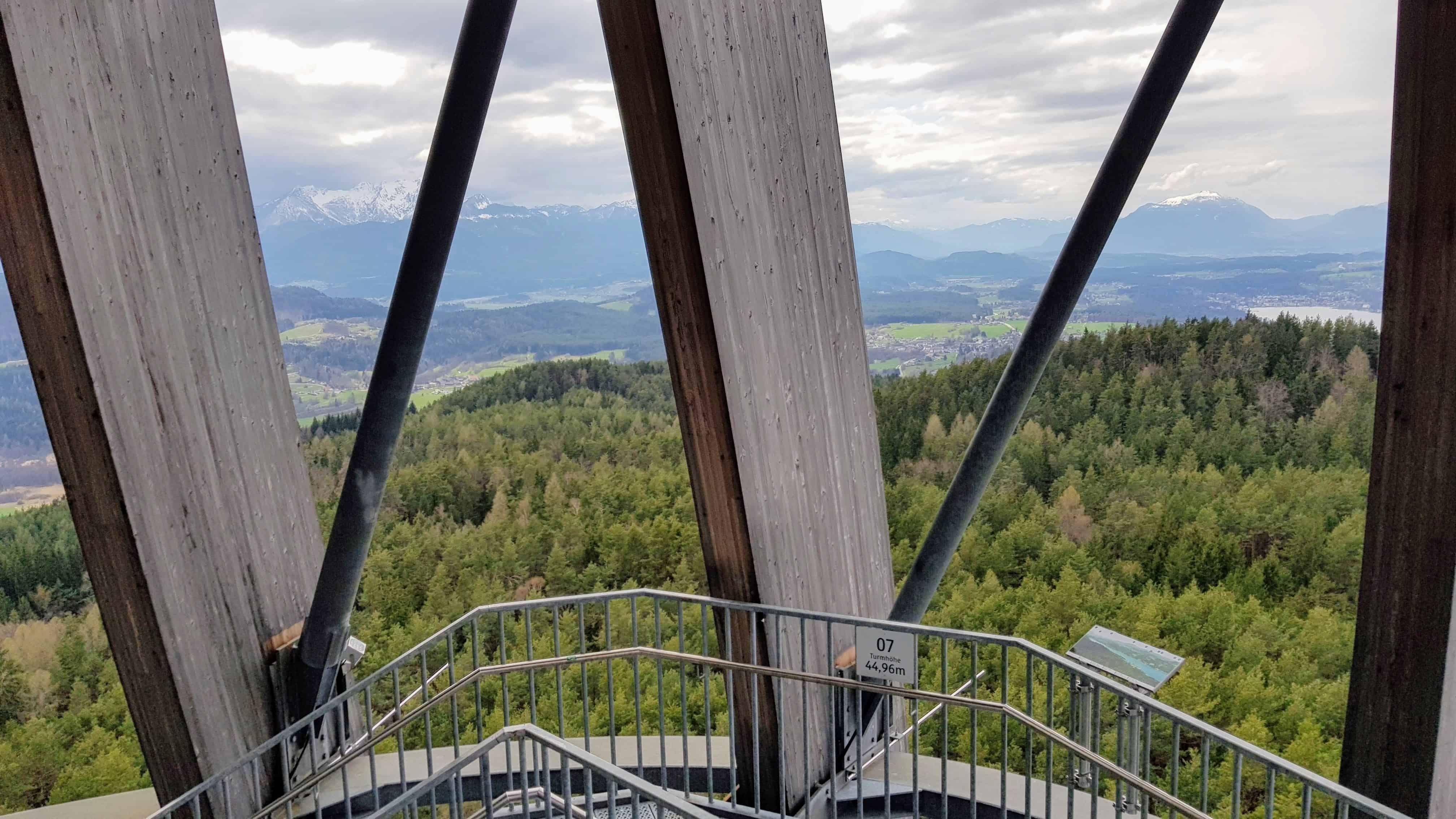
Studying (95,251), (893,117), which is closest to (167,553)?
(95,251)

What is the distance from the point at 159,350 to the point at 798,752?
322 cm

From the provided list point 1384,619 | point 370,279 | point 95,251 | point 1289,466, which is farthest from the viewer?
point 370,279

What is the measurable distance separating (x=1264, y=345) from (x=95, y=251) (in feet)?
25.4

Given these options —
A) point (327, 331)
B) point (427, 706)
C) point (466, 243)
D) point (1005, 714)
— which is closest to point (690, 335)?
point (427, 706)

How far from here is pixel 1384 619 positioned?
298cm

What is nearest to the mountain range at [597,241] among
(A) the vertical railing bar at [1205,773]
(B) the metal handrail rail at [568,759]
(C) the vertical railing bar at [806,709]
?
(C) the vertical railing bar at [806,709]

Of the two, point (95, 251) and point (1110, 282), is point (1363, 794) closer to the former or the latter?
point (95, 251)

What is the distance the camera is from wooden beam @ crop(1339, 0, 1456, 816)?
2.66 metres

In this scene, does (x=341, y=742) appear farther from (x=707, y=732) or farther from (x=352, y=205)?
(x=352, y=205)

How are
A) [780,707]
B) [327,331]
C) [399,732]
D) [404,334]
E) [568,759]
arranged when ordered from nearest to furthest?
[568,759] → [404,334] → [399,732] → [780,707] → [327,331]

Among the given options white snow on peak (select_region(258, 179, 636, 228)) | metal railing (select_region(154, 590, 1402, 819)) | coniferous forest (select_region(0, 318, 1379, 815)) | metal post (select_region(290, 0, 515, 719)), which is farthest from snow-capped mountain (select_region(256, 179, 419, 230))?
metal post (select_region(290, 0, 515, 719))

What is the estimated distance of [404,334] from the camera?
3326 mm

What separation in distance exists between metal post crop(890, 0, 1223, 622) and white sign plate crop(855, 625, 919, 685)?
308 mm

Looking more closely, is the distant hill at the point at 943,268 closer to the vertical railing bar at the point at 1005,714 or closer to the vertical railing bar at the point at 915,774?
the vertical railing bar at the point at 915,774
